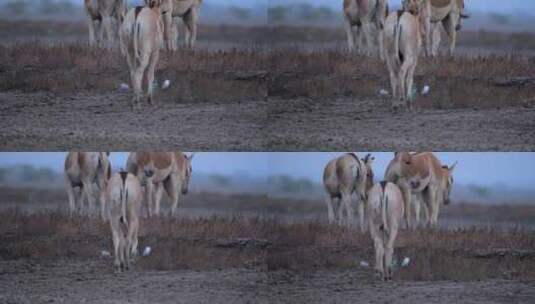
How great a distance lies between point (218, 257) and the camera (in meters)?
7.75

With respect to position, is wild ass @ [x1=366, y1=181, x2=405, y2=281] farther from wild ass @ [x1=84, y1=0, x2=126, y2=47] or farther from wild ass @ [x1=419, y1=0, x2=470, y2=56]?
wild ass @ [x1=84, y1=0, x2=126, y2=47]

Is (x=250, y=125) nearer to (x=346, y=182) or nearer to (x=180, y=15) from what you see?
(x=346, y=182)

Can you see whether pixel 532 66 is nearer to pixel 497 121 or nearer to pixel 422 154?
pixel 497 121

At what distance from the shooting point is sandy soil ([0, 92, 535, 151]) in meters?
7.61

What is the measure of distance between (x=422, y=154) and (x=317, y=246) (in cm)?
95

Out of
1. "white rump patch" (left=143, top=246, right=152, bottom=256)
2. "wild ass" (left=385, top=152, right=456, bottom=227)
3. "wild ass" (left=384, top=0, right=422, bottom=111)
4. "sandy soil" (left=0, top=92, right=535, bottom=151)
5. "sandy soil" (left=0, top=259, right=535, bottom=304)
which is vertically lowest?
"sandy soil" (left=0, top=259, right=535, bottom=304)

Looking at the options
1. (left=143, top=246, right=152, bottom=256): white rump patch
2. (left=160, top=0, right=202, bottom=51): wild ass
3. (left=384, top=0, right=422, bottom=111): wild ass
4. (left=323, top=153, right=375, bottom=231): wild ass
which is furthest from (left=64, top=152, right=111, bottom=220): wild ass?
(left=384, top=0, right=422, bottom=111): wild ass

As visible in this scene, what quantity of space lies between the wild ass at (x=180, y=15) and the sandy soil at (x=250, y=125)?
456mm

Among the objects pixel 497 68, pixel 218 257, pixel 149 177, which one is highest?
pixel 497 68

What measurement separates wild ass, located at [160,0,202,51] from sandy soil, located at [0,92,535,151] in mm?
456

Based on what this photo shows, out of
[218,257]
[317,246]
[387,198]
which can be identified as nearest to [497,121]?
[387,198]

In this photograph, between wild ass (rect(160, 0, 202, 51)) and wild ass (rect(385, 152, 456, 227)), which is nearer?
wild ass (rect(385, 152, 456, 227))

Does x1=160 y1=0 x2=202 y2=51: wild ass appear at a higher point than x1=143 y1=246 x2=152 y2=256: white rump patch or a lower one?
higher

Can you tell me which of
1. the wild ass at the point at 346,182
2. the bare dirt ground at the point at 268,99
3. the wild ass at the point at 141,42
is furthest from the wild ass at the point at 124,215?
Answer: the wild ass at the point at 346,182
